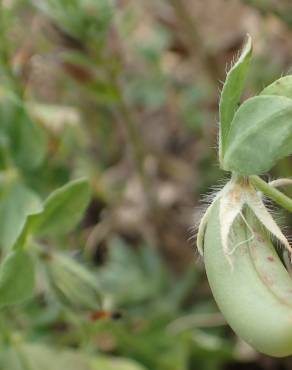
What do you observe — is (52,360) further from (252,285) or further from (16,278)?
(252,285)

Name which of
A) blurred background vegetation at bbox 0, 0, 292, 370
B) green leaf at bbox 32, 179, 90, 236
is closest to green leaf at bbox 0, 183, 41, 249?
blurred background vegetation at bbox 0, 0, 292, 370

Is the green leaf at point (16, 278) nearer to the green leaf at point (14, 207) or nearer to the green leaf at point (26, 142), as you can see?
the green leaf at point (14, 207)

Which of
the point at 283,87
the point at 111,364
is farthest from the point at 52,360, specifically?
the point at 283,87

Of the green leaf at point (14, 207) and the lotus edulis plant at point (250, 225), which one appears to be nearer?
the lotus edulis plant at point (250, 225)

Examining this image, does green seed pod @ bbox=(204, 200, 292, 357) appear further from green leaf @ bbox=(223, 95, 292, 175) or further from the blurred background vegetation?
the blurred background vegetation

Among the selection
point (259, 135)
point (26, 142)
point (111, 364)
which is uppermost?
point (26, 142)

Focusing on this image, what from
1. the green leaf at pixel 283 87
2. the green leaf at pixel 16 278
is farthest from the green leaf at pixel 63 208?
the green leaf at pixel 283 87
